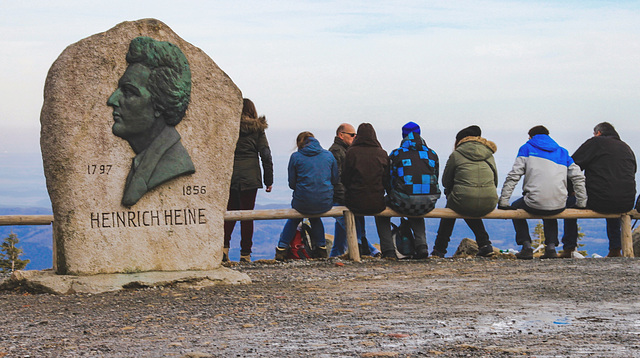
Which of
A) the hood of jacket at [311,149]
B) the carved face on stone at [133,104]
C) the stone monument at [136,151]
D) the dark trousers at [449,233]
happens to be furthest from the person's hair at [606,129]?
the carved face on stone at [133,104]

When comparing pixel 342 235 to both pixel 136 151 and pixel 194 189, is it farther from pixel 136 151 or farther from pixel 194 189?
pixel 136 151

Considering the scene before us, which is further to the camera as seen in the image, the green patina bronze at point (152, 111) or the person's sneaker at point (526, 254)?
the person's sneaker at point (526, 254)

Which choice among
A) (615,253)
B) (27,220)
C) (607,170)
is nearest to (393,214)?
(607,170)

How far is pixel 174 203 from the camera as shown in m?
8.09

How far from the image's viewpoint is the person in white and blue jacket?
10008 millimetres

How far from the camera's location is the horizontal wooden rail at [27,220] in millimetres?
9734

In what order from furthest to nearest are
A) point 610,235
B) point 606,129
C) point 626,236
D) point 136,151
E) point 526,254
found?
point 610,235 → point 626,236 → point 606,129 → point 526,254 → point 136,151

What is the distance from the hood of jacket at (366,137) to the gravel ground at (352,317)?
182cm

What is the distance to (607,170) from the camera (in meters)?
10.2

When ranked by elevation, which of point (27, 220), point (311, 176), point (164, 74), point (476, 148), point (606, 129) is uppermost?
point (164, 74)

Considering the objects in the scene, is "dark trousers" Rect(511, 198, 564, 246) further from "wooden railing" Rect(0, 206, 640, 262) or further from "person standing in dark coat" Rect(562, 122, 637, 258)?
"person standing in dark coat" Rect(562, 122, 637, 258)

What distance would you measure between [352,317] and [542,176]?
4.85 meters

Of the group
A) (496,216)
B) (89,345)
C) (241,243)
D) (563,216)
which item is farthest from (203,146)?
(563,216)

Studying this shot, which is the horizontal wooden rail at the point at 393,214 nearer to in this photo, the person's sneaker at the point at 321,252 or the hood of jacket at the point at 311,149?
the person's sneaker at the point at 321,252
